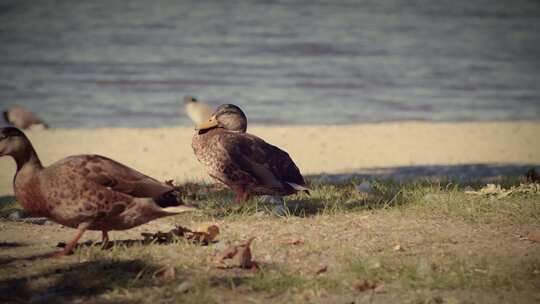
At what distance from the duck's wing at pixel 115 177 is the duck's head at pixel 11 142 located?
0.39 m

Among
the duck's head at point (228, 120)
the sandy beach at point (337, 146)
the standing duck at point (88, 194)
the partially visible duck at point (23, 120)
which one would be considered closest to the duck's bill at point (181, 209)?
the standing duck at point (88, 194)

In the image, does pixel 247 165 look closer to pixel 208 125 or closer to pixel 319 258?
pixel 208 125

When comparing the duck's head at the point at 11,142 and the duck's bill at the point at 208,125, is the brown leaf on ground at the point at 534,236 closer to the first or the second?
the duck's bill at the point at 208,125

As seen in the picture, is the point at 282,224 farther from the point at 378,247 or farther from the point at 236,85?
the point at 236,85

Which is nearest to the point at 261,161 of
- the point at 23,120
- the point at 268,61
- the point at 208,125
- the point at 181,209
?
the point at 208,125

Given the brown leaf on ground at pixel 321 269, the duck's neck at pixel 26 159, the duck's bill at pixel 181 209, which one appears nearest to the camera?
the brown leaf on ground at pixel 321 269

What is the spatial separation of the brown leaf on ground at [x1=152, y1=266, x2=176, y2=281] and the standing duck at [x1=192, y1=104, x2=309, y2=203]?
224 cm

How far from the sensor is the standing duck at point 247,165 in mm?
7652

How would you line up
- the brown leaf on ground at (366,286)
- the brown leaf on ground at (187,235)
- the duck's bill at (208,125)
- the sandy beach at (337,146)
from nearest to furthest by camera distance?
the brown leaf on ground at (366,286), the brown leaf on ground at (187,235), the duck's bill at (208,125), the sandy beach at (337,146)

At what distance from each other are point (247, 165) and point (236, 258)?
2083 mm

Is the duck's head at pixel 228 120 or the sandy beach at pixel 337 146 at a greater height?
the duck's head at pixel 228 120

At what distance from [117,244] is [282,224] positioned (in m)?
1.39

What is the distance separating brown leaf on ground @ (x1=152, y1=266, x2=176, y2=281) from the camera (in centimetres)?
540

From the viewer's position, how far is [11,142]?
20.3 ft
